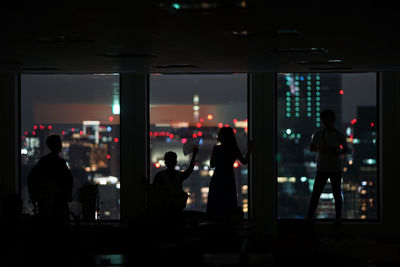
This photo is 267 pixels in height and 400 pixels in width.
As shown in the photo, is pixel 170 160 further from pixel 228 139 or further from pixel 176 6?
pixel 176 6

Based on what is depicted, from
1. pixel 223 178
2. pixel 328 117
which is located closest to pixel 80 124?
pixel 223 178

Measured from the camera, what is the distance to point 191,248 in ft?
13.9

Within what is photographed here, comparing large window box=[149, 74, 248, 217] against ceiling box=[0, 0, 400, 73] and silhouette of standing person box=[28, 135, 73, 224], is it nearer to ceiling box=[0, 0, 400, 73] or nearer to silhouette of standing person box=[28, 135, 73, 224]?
ceiling box=[0, 0, 400, 73]

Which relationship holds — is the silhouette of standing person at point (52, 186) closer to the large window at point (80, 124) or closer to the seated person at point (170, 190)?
the seated person at point (170, 190)

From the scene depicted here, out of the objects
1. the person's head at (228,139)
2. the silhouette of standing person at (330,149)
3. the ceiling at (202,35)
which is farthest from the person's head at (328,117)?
the person's head at (228,139)

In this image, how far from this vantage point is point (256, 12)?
446 cm

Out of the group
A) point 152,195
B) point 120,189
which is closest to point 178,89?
point 120,189

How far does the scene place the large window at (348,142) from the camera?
34.7 feet

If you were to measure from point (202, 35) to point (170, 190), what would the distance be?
167 centimetres

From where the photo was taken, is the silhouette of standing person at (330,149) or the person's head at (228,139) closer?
the person's head at (228,139)

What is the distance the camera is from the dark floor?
4.18 meters

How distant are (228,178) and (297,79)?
294cm

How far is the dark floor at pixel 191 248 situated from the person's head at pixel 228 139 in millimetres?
2318

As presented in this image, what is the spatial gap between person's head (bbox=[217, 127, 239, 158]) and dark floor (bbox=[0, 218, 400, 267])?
2.32 m
